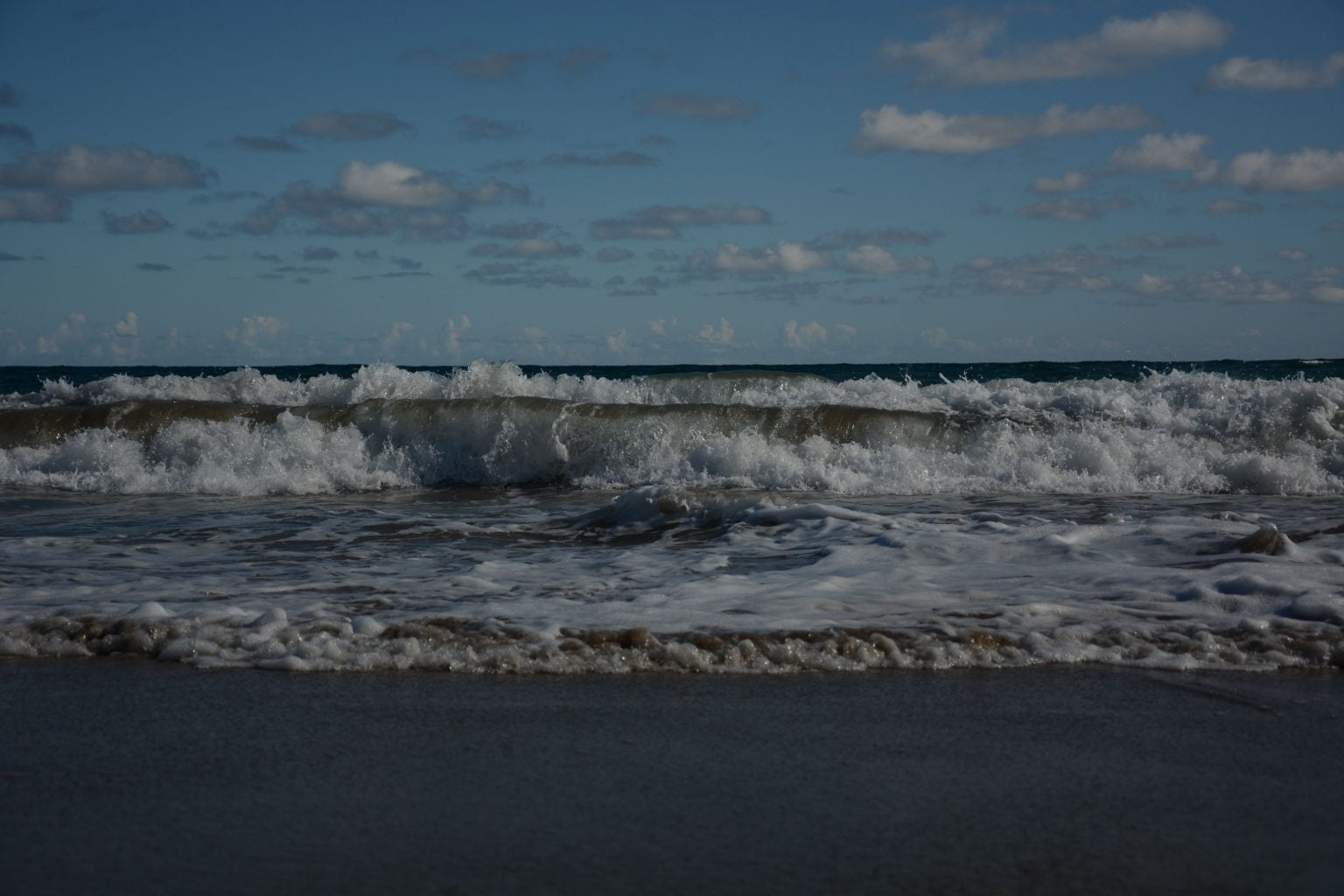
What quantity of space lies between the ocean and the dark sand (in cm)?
33

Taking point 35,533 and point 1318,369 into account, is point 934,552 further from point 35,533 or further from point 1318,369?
point 1318,369

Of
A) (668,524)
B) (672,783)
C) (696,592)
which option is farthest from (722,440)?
(672,783)

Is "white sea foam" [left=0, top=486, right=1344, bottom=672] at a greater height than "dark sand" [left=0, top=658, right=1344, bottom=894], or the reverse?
"white sea foam" [left=0, top=486, right=1344, bottom=672]

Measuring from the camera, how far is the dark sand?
101 inches

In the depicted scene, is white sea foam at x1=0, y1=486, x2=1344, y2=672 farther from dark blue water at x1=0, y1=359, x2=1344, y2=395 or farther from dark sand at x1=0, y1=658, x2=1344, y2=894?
dark blue water at x1=0, y1=359, x2=1344, y2=395

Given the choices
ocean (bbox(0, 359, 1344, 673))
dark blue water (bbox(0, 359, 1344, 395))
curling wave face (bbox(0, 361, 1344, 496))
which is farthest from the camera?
dark blue water (bbox(0, 359, 1344, 395))

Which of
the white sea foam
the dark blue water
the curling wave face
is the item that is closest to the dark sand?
the white sea foam

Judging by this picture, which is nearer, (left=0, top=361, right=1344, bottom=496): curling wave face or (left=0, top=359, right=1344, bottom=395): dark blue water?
(left=0, top=361, right=1344, bottom=496): curling wave face

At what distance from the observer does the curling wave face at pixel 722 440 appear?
450 inches

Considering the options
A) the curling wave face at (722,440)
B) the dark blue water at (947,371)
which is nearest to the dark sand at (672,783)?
the curling wave face at (722,440)

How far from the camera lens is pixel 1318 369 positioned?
35.5 metres

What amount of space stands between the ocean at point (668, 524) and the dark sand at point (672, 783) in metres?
0.33

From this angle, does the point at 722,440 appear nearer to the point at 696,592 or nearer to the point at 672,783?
the point at 696,592

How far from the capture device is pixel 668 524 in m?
7.77
